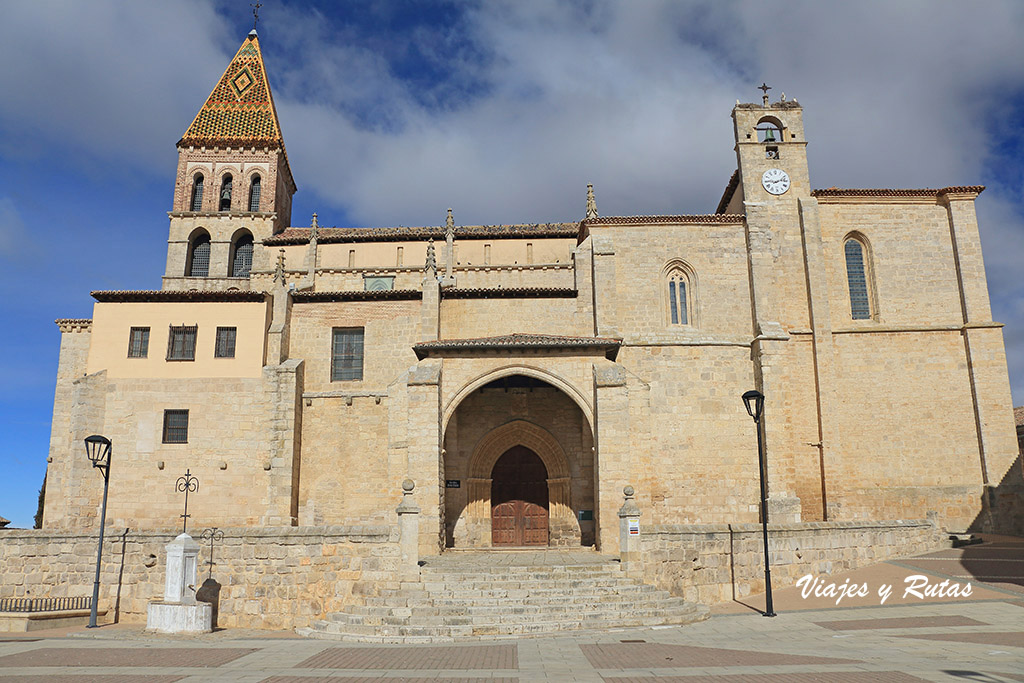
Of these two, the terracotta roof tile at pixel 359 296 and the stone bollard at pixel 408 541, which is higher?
the terracotta roof tile at pixel 359 296

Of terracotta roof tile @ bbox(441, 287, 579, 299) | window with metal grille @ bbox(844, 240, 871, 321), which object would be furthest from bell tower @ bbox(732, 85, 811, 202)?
terracotta roof tile @ bbox(441, 287, 579, 299)

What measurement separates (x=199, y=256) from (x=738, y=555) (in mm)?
35412

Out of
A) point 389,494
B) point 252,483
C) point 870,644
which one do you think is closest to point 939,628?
point 870,644

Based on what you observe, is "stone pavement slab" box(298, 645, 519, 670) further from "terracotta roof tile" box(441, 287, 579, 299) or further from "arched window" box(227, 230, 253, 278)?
"arched window" box(227, 230, 253, 278)

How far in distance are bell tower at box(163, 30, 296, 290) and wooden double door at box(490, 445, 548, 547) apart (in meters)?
20.7

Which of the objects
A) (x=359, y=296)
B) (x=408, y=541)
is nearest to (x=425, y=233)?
(x=359, y=296)

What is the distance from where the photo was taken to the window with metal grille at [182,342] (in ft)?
78.1

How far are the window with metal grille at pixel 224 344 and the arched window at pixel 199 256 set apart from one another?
54.9ft

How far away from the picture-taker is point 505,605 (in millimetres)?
13141

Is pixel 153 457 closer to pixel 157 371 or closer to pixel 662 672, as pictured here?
pixel 157 371

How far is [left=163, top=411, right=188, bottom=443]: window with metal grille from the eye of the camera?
22.9 metres

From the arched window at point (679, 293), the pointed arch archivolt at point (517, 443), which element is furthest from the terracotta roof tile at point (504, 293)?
the pointed arch archivolt at point (517, 443)

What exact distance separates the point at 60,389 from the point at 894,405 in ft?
110

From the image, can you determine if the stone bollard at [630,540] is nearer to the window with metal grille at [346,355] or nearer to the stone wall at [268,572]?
the stone wall at [268,572]
